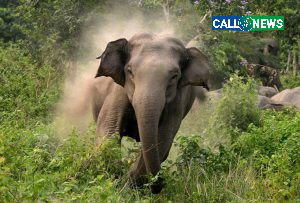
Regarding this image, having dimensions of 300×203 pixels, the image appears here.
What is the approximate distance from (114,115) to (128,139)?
0.33 metres

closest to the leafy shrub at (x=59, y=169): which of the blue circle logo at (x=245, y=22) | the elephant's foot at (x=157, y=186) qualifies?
the elephant's foot at (x=157, y=186)

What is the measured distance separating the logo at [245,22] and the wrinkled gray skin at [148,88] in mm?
7498

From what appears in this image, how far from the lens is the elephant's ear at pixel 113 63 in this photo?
655cm

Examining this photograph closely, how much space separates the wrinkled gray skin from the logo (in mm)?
7498

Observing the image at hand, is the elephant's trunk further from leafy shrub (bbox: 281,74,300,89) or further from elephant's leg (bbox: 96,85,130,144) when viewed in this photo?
leafy shrub (bbox: 281,74,300,89)

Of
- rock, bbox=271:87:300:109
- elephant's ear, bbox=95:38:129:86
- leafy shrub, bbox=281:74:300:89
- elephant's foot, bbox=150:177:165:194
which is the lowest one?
leafy shrub, bbox=281:74:300:89

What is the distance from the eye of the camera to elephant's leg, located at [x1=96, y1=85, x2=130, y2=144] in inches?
266

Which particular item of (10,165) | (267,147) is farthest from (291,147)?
(10,165)

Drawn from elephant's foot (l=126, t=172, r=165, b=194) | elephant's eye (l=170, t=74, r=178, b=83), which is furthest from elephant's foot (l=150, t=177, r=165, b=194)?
elephant's eye (l=170, t=74, r=178, b=83)

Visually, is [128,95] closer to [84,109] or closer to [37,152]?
[37,152]

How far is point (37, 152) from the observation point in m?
5.96

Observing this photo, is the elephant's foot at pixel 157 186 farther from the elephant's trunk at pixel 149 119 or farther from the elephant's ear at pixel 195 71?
the elephant's ear at pixel 195 71

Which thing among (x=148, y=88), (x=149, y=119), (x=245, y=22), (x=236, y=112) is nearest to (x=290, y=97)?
(x=245, y=22)

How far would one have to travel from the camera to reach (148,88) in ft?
19.3
